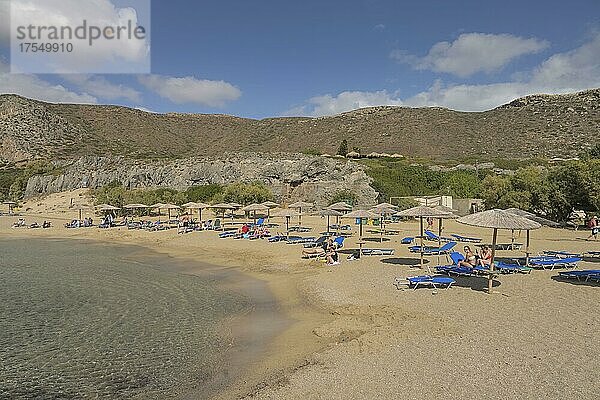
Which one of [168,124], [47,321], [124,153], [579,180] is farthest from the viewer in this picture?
[168,124]

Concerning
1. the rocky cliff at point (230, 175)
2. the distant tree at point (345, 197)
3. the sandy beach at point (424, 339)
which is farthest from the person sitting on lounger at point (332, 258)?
the rocky cliff at point (230, 175)

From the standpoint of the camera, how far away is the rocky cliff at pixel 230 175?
4141 centimetres

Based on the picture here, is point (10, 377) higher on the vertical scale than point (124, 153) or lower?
lower

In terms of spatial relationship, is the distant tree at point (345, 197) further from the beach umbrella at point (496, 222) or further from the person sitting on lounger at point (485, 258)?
the beach umbrella at point (496, 222)

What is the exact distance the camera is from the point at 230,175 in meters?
47.8

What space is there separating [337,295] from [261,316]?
2102 millimetres

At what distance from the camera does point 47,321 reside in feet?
34.2

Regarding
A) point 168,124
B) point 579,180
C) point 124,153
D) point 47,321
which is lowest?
point 47,321

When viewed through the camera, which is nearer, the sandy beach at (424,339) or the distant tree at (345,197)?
the sandy beach at (424,339)

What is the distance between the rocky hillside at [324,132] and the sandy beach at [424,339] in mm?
49693

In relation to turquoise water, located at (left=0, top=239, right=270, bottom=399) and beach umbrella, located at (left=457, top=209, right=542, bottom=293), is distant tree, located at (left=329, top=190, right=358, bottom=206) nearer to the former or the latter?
turquoise water, located at (left=0, top=239, right=270, bottom=399)

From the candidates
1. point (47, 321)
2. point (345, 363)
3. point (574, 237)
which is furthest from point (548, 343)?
point (574, 237)

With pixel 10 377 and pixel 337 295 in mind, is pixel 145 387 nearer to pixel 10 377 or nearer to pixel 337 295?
pixel 10 377

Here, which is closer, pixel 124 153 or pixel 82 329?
pixel 82 329
